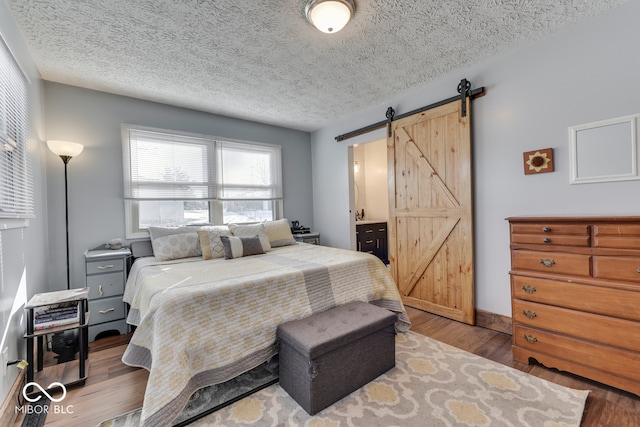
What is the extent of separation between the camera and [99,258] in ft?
8.46

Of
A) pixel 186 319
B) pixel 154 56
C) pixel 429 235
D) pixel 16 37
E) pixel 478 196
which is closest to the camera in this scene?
pixel 186 319

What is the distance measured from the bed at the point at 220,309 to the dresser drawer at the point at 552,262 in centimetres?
101

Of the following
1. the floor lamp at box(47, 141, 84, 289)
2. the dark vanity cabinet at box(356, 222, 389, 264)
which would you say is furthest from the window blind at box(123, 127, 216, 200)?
the dark vanity cabinet at box(356, 222, 389, 264)

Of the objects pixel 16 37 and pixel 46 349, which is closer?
pixel 16 37

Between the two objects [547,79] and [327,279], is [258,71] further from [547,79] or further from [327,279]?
[547,79]

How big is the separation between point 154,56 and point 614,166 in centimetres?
365

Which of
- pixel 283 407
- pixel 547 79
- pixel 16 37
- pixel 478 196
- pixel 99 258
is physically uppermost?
pixel 16 37

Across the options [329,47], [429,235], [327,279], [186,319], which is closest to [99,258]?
A: [186,319]

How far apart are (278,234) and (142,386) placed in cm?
198

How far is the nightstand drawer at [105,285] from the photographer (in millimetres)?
2555

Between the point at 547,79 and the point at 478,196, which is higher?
the point at 547,79

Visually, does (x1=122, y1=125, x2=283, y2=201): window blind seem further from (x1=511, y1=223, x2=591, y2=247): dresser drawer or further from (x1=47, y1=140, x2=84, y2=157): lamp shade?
(x1=511, y1=223, x2=591, y2=247): dresser drawer

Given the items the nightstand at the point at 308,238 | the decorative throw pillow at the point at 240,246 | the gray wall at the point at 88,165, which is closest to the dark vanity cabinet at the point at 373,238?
the nightstand at the point at 308,238

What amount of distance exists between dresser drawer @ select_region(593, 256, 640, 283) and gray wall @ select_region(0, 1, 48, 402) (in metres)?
3.47
